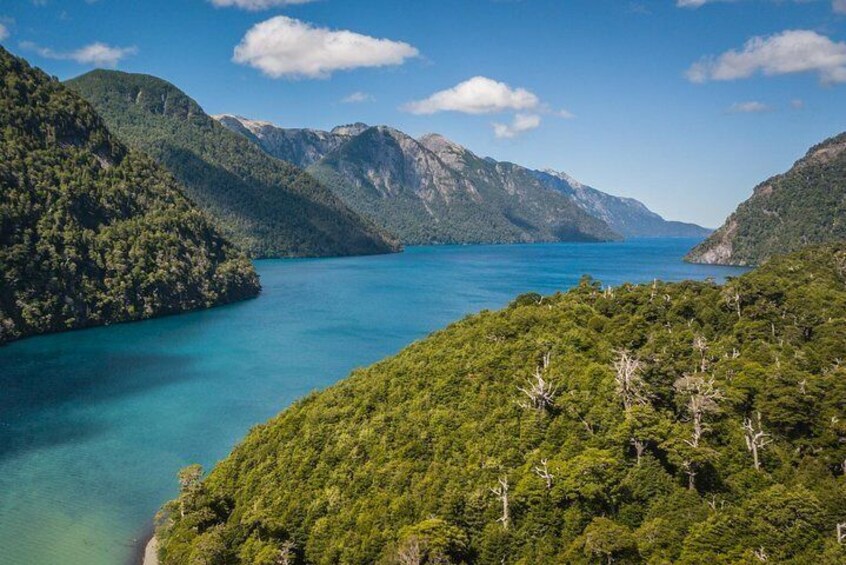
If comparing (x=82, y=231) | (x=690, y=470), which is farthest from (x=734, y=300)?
(x=82, y=231)

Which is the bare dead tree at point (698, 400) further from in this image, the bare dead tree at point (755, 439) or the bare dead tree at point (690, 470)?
the bare dead tree at point (755, 439)

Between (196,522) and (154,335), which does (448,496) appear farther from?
(154,335)

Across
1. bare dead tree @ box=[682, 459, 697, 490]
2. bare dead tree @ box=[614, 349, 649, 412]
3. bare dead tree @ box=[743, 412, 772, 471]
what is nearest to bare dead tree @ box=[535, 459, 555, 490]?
bare dead tree @ box=[614, 349, 649, 412]

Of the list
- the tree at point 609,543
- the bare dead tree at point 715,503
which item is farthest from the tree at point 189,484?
the bare dead tree at point 715,503

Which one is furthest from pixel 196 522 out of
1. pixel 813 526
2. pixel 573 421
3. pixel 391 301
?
pixel 391 301

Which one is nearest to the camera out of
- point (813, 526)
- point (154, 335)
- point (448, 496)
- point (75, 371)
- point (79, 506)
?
point (813, 526)

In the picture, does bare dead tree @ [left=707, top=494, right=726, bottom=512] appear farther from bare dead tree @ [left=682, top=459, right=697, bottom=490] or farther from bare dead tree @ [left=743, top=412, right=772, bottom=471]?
bare dead tree @ [left=743, top=412, right=772, bottom=471]

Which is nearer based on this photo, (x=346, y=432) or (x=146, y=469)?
(x=346, y=432)
